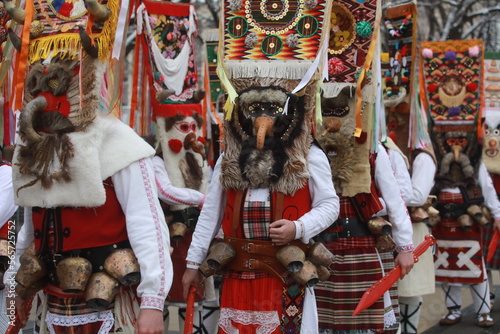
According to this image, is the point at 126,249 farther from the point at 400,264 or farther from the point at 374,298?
the point at 400,264

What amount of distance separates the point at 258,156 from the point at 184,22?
283 centimetres

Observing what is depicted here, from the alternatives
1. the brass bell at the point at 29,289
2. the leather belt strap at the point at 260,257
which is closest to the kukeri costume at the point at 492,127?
the leather belt strap at the point at 260,257

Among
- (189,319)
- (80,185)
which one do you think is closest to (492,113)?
(189,319)

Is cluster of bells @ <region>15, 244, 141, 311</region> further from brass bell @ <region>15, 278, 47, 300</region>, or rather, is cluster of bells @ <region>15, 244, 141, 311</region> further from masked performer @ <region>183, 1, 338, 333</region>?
masked performer @ <region>183, 1, 338, 333</region>

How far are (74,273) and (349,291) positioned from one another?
2.43 m

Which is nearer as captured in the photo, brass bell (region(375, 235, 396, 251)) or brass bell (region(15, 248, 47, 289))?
brass bell (region(15, 248, 47, 289))

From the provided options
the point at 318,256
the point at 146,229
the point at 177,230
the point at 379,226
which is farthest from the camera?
the point at 177,230

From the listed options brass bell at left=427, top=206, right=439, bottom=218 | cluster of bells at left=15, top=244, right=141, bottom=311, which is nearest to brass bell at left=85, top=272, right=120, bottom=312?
cluster of bells at left=15, top=244, right=141, bottom=311

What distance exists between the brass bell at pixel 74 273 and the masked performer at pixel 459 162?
5065 mm

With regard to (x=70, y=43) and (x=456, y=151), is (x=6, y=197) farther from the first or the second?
(x=456, y=151)

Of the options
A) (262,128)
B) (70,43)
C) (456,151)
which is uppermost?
(70,43)

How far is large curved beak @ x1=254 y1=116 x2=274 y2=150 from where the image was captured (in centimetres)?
376

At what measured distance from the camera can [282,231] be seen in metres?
3.62

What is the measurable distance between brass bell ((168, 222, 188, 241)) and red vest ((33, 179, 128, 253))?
2.60 meters
